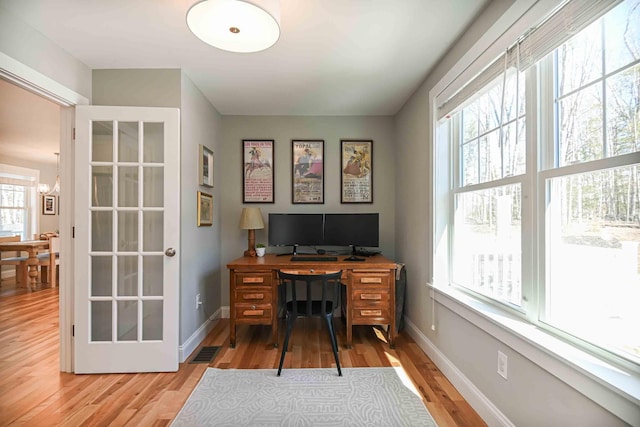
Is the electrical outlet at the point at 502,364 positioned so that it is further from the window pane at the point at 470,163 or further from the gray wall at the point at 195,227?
the gray wall at the point at 195,227

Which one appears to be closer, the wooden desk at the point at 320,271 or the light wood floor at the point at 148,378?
the light wood floor at the point at 148,378

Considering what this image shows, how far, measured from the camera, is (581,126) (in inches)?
48.6

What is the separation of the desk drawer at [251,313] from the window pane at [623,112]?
251 centimetres

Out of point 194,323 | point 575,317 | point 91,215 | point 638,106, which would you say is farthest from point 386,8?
point 194,323

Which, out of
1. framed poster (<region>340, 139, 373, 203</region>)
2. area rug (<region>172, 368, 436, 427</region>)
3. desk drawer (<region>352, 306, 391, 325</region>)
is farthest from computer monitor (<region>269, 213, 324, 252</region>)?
area rug (<region>172, 368, 436, 427</region>)

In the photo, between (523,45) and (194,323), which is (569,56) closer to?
(523,45)

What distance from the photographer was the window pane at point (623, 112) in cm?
102

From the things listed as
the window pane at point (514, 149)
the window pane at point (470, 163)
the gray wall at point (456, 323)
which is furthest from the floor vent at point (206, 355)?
the window pane at point (514, 149)

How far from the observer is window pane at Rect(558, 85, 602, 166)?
1169 millimetres

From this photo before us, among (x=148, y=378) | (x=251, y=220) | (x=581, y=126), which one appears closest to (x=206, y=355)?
(x=148, y=378)

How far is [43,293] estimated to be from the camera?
14.9 ft

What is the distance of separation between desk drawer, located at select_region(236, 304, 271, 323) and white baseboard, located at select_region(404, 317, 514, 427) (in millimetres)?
1415

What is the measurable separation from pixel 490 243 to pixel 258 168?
2532 mm

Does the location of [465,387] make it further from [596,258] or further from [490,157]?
[490,157]
